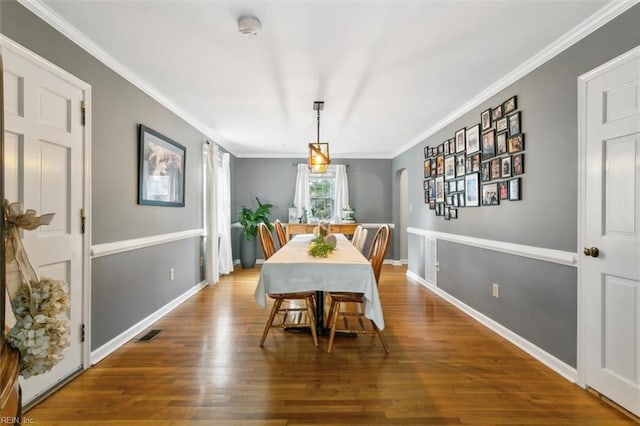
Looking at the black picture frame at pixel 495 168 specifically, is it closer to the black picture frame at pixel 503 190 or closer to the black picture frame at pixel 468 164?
the black picture frame at pixel 503 190

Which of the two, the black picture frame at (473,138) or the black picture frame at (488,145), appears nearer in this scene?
the black picture frame at (488,145)

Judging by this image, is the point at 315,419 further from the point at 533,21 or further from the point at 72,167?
the point at 533,21

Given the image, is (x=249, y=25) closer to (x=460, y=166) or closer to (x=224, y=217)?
(x=460, y=166)

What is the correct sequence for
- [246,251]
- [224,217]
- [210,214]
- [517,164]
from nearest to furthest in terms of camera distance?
[517,164] → [210,214] → [224,217] → [246,251]

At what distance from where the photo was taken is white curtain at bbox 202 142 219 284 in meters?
4.63

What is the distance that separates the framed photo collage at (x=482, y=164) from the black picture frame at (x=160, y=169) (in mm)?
3397

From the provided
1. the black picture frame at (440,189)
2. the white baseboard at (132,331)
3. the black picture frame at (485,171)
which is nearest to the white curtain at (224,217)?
the white baseboard at (132,331)

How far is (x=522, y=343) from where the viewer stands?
2.54 meters

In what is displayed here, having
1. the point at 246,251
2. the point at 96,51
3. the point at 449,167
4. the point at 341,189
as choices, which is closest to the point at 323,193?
the point at 341,189

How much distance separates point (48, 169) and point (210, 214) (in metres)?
2.78

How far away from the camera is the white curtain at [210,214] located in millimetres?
4629

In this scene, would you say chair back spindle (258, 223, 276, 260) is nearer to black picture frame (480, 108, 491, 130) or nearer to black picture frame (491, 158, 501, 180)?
black picture frame (491, 158, 501, 180)

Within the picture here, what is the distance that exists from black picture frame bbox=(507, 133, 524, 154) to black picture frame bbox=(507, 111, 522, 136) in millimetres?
39

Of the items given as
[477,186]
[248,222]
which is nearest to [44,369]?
[477,186]
